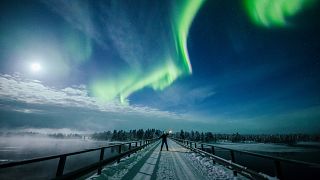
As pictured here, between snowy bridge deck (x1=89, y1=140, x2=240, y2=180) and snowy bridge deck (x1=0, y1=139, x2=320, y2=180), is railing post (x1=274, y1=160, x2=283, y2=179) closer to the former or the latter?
snowy bridge deck (x1=0, y1=139, x2=320, y2=180)

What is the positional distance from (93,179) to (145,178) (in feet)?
6.35

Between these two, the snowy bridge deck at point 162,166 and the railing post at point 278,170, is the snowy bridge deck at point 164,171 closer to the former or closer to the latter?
the snowy bridge deck at point 162,166

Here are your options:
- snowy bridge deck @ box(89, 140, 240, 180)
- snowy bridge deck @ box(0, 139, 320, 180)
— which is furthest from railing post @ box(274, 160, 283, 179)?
snowy bridge deck @ box(89, 140, 240, 180)

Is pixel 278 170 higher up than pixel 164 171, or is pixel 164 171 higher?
pixel 278 170

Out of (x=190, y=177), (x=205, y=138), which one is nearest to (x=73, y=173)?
(x=190, y=177)

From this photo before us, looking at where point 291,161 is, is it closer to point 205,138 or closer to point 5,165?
point 5,165

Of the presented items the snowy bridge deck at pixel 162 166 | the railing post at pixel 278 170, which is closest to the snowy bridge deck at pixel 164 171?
the snowy bridge deck at pixel 162 166

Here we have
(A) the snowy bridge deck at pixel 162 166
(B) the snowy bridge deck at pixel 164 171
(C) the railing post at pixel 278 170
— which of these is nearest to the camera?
(A) the snowy bridge deck at pixel 162 166

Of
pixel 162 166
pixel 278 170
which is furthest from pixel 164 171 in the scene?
pixel 278 170

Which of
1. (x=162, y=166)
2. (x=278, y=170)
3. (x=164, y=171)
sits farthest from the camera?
(x=162, y=166)

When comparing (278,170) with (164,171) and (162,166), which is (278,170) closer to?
(164,171)

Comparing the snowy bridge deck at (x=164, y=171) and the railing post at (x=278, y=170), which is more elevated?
the railing post at (x=278, y=170)

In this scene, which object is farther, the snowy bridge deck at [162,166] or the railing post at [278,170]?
the railing post at [278,170]

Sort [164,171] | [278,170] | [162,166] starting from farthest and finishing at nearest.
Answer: [162,166] < [164,171] < [278,170]
